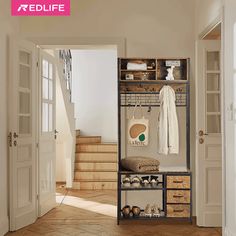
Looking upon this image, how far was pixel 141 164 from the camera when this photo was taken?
16.6ft

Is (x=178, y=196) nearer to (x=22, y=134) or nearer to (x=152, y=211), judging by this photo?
(x=152, y=211)

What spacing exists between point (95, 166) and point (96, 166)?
0.02m

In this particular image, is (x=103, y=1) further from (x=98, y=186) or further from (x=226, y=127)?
(x=98, y=186)

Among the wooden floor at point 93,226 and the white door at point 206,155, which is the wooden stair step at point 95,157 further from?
the white door at point 206,155

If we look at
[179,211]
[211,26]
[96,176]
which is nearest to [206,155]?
[179,211]

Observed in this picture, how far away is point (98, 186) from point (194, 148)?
2.82 m

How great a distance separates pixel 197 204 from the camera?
516 centimetres

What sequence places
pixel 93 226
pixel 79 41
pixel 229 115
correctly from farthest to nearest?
1. pixel 79 41
2. pixel 93 226
3. pixel 229 115

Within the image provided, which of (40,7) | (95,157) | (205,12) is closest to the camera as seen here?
(205,12)

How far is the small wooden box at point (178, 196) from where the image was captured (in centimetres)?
513

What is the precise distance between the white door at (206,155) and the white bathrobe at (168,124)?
0.29 metres

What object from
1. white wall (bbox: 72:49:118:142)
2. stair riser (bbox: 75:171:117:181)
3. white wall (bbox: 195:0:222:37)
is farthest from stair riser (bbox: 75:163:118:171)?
white wall (bbox: 195:0:222:37)

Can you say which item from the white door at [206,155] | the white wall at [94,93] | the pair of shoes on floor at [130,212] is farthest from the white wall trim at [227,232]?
the white wall at [94,93]

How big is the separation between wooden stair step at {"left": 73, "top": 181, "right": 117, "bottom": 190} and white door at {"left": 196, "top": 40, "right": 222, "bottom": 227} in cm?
289
